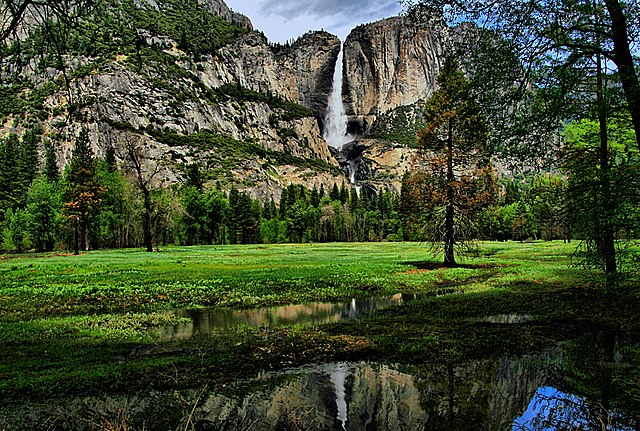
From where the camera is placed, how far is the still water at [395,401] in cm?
661

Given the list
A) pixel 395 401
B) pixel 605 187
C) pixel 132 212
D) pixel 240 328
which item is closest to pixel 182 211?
pixel 132 212

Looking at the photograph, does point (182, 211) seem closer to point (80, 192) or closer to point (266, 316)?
point (80, 192)

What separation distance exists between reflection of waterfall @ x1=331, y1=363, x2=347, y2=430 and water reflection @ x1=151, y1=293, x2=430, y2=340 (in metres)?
5.18

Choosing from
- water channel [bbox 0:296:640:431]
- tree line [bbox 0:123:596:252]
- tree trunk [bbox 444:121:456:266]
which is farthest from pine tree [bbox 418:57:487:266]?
water channel [bbox 0:296:640:431]

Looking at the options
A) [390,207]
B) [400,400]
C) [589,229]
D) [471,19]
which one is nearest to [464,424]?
[400,400]

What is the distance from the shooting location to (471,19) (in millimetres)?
10203

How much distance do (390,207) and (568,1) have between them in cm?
13577

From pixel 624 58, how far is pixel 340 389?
10.0m

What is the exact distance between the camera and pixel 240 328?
13.5 m

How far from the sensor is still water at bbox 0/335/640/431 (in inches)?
260

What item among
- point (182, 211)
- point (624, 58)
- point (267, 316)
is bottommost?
point (267, 316)

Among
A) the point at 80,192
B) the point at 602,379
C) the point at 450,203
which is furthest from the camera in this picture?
the point at 80,192

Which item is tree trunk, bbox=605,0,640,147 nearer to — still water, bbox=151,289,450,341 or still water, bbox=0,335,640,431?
still water, bbox=0,335,640,431

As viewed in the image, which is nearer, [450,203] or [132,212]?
[450,203]
